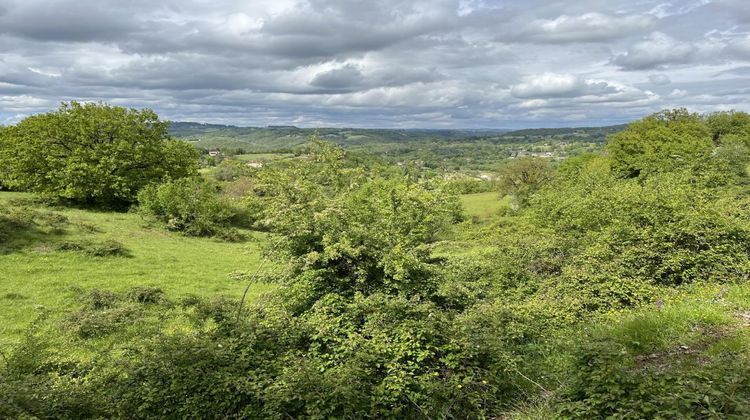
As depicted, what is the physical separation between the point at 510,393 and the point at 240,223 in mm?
40015

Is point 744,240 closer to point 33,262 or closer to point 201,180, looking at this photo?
point 33,262

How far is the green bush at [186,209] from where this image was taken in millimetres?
34594

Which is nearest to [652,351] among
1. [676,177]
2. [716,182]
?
[676,177]

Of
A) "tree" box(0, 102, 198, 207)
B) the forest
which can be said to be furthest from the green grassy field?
"tree" box(0, 102, 198, 207)

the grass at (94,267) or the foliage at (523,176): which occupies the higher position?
the foliage at (523,176)

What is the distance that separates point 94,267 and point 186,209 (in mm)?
13386

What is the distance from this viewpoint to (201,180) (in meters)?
41.2

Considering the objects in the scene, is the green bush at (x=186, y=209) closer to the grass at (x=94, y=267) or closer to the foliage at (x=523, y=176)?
the grass at (x=94, y=267)

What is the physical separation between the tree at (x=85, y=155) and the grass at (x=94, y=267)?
24.8ft

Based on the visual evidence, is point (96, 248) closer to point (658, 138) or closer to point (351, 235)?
point (351, 235)

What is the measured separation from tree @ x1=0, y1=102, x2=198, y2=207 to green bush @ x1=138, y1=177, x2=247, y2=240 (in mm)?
3226

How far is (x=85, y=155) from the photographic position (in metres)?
37.9

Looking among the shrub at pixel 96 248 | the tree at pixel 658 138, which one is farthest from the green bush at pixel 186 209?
the tree at pixel 658 138

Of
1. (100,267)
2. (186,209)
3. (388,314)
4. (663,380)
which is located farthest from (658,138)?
(100,267)
